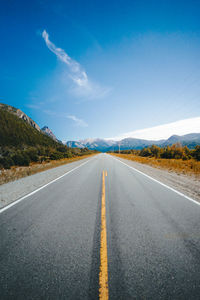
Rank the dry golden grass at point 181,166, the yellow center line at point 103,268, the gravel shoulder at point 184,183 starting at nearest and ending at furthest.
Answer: the yellow center line at point 103,268 → the gravel shoulder at point 184,183 → the dry golden grass at point 181,166

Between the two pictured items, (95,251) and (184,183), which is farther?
(184,183)

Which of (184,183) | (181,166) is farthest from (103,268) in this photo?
(181,166)

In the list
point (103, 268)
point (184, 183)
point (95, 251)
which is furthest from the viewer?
point (184, 183)

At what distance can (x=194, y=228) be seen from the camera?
3.05m

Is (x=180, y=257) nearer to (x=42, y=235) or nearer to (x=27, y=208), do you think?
(x=42, y=235)

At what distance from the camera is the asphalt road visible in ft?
5.47

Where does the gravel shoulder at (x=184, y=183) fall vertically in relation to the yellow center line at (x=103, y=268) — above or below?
below

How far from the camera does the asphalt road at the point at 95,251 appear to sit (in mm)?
1668

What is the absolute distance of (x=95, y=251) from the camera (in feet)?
7.50

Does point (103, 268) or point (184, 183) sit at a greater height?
point (103, 268)

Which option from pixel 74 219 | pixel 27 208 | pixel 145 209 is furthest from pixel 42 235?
pixel 145 209

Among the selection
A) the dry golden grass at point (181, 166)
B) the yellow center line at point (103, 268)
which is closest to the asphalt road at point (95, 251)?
the yellow center line at point (103, 268)

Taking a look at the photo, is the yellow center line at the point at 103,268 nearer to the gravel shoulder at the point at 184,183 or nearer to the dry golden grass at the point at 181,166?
the gravel shoulder at the point at 184,183

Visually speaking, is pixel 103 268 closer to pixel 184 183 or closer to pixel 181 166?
pixel 184 183
